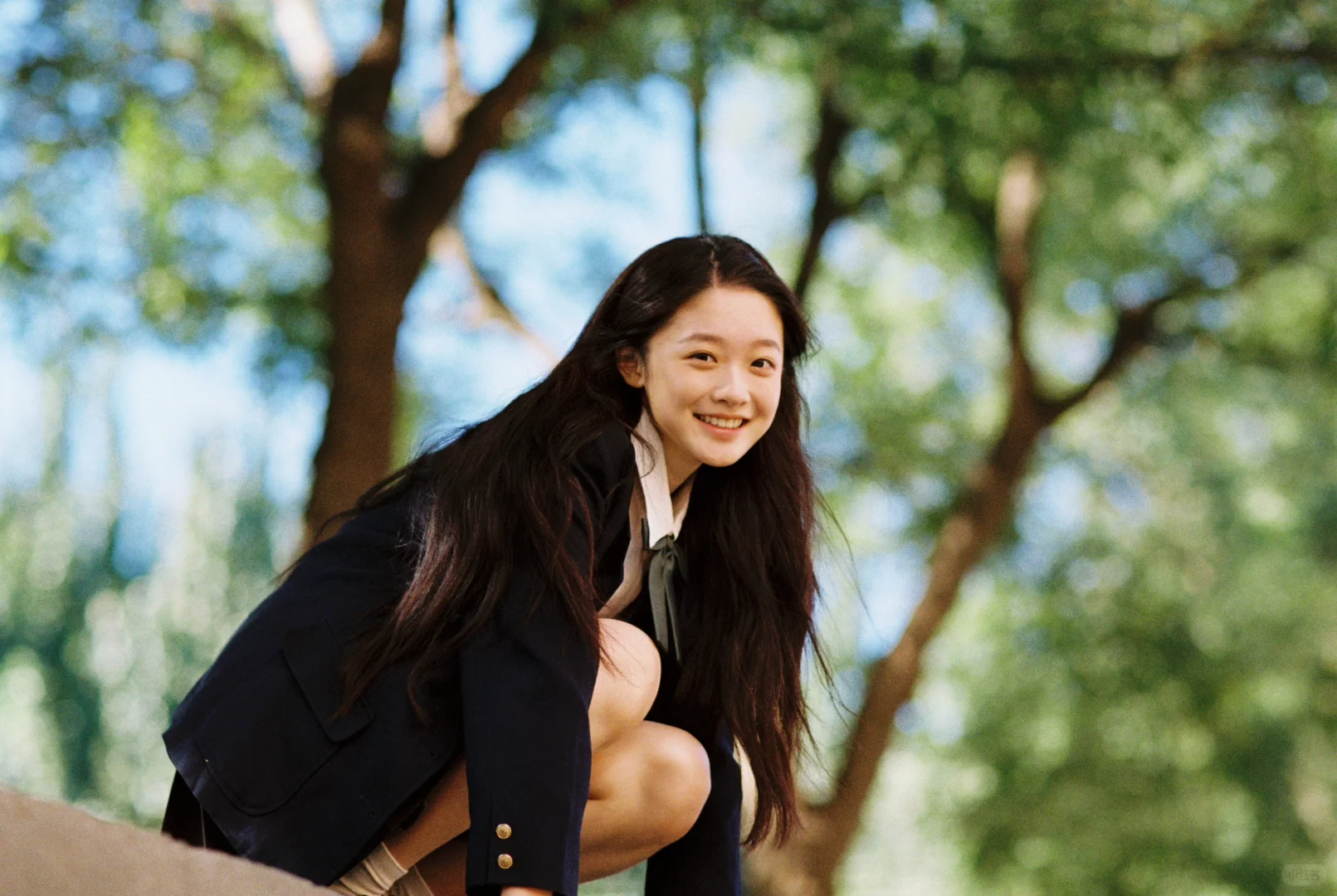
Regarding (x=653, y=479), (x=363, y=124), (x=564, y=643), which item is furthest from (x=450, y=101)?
(x=564, y=643)

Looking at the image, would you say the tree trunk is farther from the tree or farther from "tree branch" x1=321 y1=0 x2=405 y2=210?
the tree

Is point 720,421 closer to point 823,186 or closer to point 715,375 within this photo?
point 715,375

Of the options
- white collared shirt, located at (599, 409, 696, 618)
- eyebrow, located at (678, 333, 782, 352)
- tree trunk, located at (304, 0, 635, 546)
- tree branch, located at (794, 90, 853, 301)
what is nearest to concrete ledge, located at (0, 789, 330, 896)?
white collared shirt, located at (599, 409, 696, 618)

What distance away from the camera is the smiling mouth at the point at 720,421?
2064 millimetres

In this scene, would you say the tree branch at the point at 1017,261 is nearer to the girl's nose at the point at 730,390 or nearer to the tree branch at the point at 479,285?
the tree branch at the point at 479,285

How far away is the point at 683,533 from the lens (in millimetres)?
2246

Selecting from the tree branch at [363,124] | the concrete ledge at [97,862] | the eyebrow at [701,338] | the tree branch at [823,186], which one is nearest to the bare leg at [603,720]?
the eyebrow at [701,338]

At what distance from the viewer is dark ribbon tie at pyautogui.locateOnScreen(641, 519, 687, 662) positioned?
6.94 feet

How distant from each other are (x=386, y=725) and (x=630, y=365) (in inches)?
22.9

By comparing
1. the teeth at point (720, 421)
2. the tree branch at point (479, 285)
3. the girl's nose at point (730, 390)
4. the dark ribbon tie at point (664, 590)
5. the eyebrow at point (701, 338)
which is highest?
the tree branch at point (479, 285)

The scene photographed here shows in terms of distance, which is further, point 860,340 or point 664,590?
point 860,340

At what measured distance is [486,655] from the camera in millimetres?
1791

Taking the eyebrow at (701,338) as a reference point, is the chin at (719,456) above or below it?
below

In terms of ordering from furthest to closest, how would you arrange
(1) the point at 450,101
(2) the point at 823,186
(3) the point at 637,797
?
(2) the point at 823,186
(1) the point at 450,101
(3) the point at 637,797
